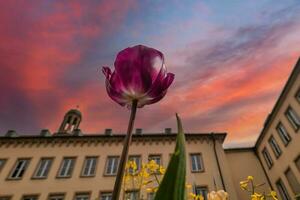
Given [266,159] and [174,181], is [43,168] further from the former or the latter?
[266,159]

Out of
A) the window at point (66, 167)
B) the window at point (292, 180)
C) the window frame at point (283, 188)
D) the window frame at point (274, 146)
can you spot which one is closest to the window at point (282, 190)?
the window frame at point (283, 188)

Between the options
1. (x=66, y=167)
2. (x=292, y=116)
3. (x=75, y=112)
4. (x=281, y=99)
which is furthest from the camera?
(x=75, y=112)

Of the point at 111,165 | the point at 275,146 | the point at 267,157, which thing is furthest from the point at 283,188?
the point at 111,165

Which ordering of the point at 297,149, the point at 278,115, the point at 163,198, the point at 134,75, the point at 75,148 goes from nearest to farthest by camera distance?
the point at 163,198 < the point at 134,75 < the point at 297,149 < the point at 278,115 < the point at 75,148

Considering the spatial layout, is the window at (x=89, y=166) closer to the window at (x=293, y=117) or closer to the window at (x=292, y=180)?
the window at (x=292, y=180)

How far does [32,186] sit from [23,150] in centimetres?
386

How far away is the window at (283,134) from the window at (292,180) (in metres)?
2.32

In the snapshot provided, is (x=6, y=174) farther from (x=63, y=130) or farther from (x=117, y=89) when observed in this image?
(x=117, y=89)

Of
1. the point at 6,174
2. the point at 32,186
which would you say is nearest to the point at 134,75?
the point at 32,186

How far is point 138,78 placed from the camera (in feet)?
2.60

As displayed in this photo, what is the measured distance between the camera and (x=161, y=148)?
1875cm

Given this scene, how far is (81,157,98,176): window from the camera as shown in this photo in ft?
57.9

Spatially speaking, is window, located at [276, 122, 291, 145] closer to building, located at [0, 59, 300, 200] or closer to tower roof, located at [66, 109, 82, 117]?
building, located at [0, 59, 300, 200]

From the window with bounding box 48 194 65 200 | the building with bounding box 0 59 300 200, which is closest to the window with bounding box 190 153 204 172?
the building with bounding box 0 59 300 200
